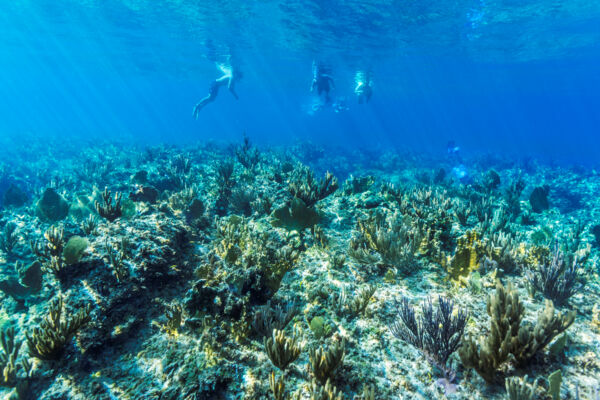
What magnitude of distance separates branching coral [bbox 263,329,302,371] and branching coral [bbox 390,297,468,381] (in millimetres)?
1251

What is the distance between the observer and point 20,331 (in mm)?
3525

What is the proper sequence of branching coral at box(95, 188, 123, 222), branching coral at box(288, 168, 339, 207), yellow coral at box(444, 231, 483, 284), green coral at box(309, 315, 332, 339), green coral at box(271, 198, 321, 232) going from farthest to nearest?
branching coral at box(288, 168, 339, 207) → branching coral at box(95, 188, 123, 222) → green coral at box(271, 198, 321, 232) → yellow coral at box(444, 231, 483, 284) → green coral at box(309, 315, 332, 339)

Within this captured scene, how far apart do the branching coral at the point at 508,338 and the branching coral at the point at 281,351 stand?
166 cm

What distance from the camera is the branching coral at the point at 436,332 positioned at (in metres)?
2.86

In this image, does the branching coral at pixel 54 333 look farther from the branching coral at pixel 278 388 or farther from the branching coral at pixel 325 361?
the branching coral at pixel 325 361

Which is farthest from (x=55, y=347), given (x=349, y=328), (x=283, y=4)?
(x=283, y=4)

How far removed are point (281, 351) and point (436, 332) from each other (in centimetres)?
166

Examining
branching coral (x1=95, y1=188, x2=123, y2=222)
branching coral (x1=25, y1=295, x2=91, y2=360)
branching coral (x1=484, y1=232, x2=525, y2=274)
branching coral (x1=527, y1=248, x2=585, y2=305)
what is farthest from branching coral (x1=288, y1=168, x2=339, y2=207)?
branching coral (x1=25, y1=295, x2=91, y2=360)

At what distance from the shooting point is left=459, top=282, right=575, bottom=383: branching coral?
2.56 m

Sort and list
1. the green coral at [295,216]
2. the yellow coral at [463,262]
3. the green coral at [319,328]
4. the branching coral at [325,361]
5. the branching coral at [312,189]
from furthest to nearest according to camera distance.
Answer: the branching coral at [312,189] < the green coral at [295,216] < the yellow coral at [463,262] < the green coral at [319,328] < the branching coral at [325,361]

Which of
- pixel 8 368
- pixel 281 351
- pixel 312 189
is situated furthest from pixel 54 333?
pixel 312 189

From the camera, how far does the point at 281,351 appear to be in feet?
9.30

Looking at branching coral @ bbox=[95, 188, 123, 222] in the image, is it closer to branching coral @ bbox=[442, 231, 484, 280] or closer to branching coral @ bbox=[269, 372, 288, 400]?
branching coral @ bbox=[269, 372, 288, 400]

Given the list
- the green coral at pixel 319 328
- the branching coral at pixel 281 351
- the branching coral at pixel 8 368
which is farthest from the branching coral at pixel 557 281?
the branching coral at pixel 8 368
